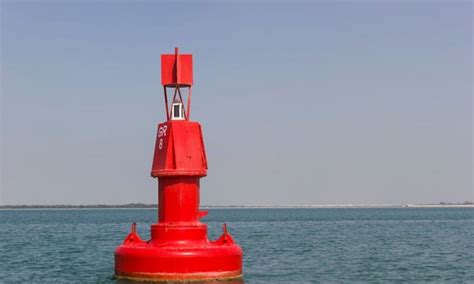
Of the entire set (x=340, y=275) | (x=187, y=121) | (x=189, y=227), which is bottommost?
(x=340, y=275)

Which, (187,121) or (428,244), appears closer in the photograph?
(187,121)

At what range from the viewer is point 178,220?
958 inches

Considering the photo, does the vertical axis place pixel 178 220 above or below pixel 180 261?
above

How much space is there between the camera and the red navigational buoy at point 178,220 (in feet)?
75.8

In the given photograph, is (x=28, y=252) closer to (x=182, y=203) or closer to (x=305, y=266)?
(x=305, y=266)

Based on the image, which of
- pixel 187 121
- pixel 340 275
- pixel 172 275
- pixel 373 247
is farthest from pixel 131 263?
pixel 373 247

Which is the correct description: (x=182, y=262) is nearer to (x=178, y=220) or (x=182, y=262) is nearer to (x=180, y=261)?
(x=180, y=261)

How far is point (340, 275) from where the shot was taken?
97.5ft

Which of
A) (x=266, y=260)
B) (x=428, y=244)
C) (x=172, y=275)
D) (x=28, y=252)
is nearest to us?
(x=172, y=275)

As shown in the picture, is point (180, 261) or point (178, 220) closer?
point (180, 261)

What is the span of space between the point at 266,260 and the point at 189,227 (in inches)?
495

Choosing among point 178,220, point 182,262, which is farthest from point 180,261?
point 178,220

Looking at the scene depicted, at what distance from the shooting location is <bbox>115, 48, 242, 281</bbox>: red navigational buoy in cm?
2311

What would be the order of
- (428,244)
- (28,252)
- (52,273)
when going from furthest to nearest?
(428,244), (28,252), (52,273)
